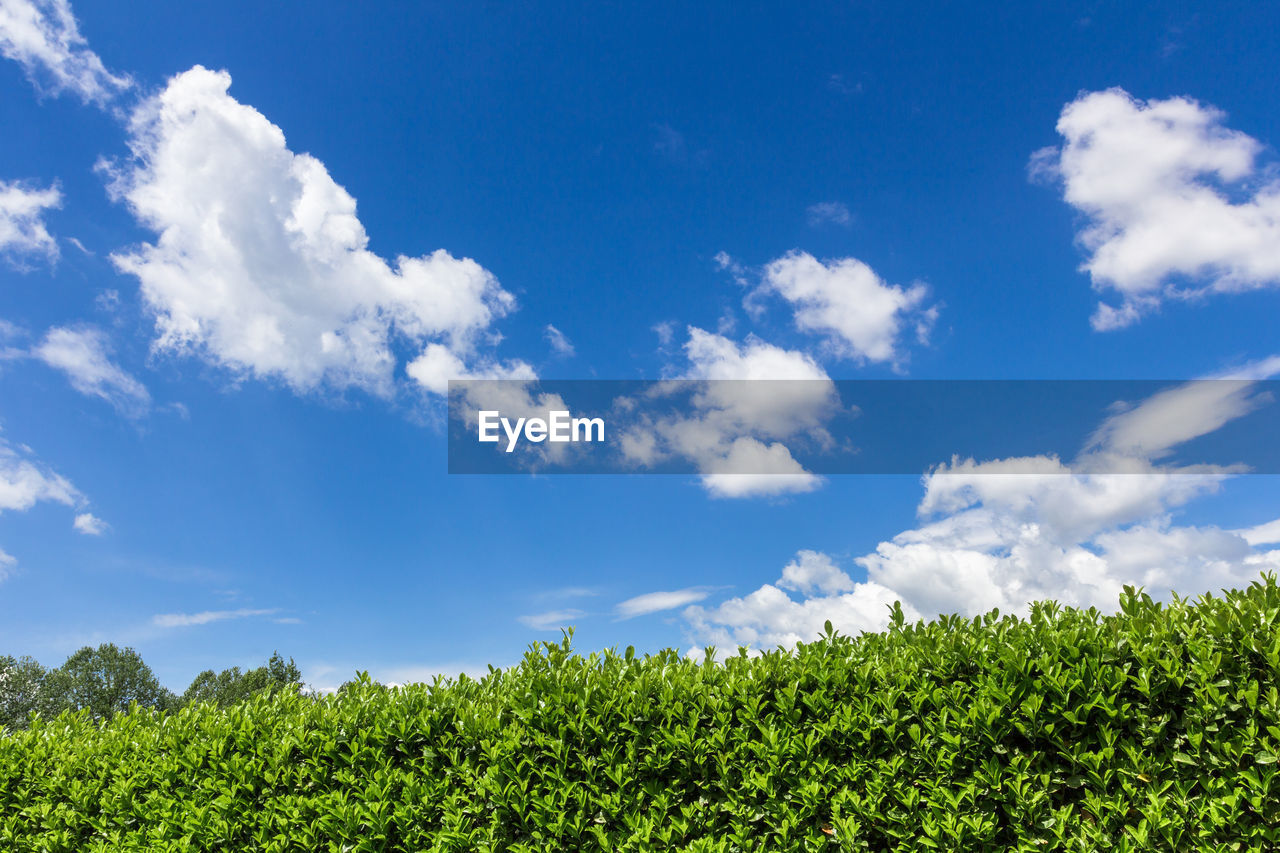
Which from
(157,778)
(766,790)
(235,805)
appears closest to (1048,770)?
(766,790)

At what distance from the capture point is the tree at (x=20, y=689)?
33.3 meters

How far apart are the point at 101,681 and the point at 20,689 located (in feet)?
11.2

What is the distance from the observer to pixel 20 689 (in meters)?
33.9

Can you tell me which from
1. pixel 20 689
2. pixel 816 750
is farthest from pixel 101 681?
pixel 816 750

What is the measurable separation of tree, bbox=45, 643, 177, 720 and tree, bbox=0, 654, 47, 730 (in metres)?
0.63

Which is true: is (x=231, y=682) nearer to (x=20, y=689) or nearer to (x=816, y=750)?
(x=20, y=689)

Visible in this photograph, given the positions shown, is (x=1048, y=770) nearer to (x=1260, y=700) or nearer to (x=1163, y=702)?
(x=1163, y=702)

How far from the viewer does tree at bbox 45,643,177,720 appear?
33.8 meters

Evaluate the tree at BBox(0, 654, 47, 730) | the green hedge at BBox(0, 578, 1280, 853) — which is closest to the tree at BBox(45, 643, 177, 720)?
the tree at BBox(0, 654, 47, 730)

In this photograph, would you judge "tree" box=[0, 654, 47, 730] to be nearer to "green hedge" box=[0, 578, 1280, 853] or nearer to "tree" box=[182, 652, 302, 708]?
"tree" box=[182, 652, 302, 708]

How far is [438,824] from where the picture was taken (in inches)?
235

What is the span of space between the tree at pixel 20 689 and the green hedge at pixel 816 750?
36.7 metres

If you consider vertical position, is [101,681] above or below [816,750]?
A: above

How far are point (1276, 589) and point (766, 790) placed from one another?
3.86 meters
